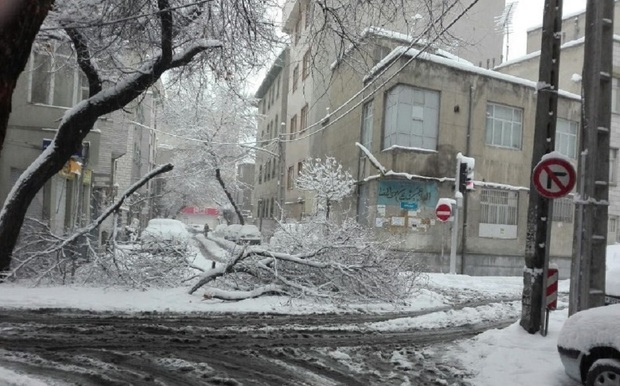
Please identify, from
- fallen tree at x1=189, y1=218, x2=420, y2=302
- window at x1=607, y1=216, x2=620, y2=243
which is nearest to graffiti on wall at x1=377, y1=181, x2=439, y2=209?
fallen tree at x1=189, y1=218, x2=420, y2=302

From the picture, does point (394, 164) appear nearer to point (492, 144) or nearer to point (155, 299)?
point (492, 144)

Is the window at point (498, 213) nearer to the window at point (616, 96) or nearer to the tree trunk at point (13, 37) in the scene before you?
the window at point (616, 96)

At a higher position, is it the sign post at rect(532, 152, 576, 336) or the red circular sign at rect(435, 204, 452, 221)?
the sign post at rect(532, 152, 576, 336)

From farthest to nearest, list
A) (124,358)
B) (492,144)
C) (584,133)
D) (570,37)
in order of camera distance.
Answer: (570,37) → (492,144) → (584,133) → (124,358)

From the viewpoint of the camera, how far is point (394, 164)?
19.4 metres

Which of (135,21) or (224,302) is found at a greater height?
(135,21)

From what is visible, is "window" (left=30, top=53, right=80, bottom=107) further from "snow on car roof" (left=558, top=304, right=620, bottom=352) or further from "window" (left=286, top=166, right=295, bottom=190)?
"window" (left=286, top=166, right=295, bottom=190)

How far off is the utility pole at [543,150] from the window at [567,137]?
57.3 ft

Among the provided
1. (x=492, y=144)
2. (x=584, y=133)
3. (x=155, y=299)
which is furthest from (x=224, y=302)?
(x=492, y=144)

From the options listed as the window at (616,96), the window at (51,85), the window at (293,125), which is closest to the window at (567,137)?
the window at (616,96)

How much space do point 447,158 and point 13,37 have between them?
18322 mm

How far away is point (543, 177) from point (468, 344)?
2455 millimetres

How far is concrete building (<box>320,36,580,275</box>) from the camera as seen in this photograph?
771 inches

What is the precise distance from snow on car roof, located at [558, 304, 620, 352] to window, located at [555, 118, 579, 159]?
65.5 feet
